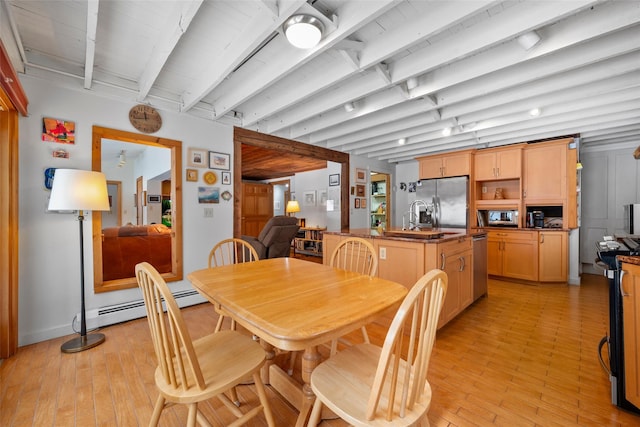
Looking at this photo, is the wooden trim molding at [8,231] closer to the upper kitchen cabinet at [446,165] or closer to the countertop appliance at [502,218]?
the upper kitchen cabinet at [446,165]

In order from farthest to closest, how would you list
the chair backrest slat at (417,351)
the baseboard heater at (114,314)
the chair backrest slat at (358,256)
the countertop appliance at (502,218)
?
the countertop appliance at (502,218) < the baseboard heater at (114,314) < the chair backrest slat at (358,256) < the chair backrest slat at (417,351)

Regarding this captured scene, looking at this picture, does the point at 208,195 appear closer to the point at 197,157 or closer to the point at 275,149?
the point at 197,157

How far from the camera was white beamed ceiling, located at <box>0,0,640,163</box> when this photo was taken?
1.66m

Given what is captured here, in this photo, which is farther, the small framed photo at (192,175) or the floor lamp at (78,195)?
the small framed photo at (192,175)

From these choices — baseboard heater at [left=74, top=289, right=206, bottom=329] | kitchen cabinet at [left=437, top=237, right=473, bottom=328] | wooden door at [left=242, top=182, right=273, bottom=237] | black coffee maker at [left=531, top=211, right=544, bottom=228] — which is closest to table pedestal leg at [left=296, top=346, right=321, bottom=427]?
kitchen cabinet at [left=437, top=237, right=473, bottom=328]

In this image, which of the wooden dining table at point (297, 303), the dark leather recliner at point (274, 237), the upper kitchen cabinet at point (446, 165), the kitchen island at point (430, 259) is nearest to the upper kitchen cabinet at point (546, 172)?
the upper kitchen cabinet at point (446, 165)

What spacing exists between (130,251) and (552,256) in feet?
19.2

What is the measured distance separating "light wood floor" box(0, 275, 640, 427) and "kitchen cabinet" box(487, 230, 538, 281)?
4.50 feet

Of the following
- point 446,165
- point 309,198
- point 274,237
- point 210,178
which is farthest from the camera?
point 309,198

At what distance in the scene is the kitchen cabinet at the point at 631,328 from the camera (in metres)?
1.40

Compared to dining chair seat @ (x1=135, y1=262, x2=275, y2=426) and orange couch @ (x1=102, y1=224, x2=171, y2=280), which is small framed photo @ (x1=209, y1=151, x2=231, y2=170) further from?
dining chair seat @ (x1=135, y1=262, x2=275, y2=426)

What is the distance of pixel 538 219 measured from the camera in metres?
4.37

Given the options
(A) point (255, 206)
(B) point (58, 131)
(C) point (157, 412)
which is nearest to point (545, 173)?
(C) point (157, 412)

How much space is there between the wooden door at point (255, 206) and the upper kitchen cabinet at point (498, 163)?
583cm
